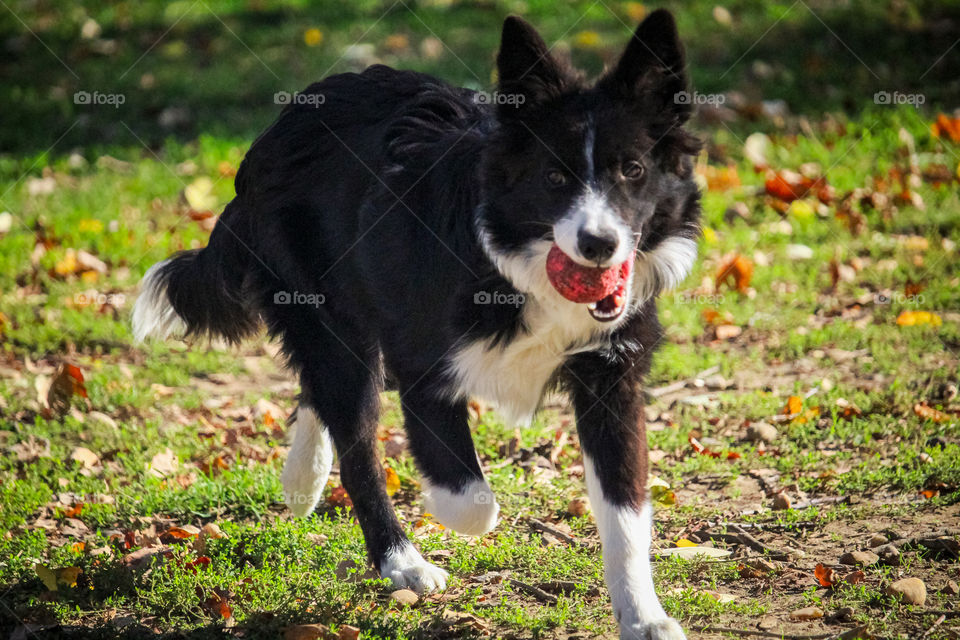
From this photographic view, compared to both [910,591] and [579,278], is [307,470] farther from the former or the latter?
[910,591]

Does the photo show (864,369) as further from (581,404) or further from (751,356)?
(581,404)

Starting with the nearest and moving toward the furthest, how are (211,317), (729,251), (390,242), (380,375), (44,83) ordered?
(390,242) < (380,375) < (211,317) < (729,251) < (44,83)

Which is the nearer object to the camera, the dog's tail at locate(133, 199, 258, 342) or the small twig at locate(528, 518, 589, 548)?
the small twig at locate(528, 518, 589, 548)

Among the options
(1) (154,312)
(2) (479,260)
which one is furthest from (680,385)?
(1) (154,312)

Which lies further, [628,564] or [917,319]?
[917,319]

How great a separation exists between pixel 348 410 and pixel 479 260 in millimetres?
1014

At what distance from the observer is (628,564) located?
330cm

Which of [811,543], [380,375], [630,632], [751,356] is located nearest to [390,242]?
[380,375]

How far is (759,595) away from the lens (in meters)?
3.52

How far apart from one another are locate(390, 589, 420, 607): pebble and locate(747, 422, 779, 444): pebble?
6.18ft

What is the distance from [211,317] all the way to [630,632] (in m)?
2.39

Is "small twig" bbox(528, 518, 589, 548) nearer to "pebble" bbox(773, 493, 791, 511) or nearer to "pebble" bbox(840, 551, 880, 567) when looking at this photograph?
"pebble" bbox(773, 493, 791, 511)

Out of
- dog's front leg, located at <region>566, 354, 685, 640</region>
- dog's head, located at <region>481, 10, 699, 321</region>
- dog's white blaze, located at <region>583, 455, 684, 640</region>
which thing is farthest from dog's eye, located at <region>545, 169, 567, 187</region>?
dog's white blaze, located at <region>583, 455, 684, 640</region>

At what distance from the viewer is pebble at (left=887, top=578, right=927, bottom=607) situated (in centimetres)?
333
